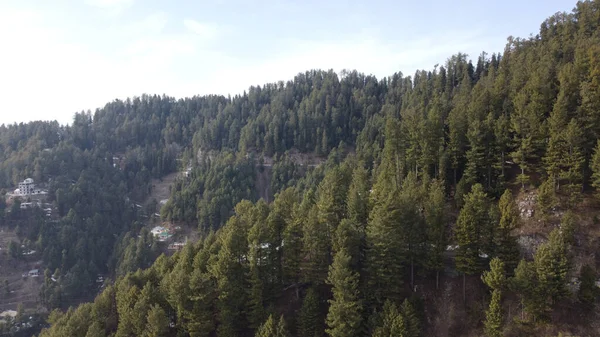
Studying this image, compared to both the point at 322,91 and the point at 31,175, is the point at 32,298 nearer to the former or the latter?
the point at 31,175

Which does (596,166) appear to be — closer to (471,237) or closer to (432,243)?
(471,237)

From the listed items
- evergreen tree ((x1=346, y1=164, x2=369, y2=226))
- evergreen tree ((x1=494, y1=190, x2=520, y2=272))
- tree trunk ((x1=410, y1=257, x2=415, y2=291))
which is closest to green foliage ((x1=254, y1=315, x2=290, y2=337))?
evergreen tree ((x1=346, y1=164, x2=369, y2=226))

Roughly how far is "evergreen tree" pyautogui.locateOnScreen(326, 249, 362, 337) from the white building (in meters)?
124

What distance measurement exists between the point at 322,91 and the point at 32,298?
107 m

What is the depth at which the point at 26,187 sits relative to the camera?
11819cm

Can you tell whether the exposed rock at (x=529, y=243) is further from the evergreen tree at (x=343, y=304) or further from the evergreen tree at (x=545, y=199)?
the evergreen tree at (x=343, y=304)

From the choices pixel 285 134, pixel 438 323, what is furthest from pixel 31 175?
pixel 438 323

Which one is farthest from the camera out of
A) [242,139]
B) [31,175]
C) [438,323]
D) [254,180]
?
[242,139]

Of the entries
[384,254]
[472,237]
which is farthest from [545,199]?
[384,254]

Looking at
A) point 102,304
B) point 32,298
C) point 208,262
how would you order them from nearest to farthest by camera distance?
point 208,262 < point 102,304 < point 32,298

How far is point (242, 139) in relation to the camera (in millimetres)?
132375

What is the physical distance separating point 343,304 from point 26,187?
126512mm

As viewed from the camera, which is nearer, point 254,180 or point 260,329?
point 260,329

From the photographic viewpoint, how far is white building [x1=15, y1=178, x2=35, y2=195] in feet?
386
